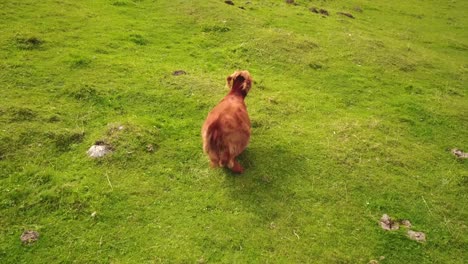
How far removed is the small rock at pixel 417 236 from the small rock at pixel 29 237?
614 centimetres

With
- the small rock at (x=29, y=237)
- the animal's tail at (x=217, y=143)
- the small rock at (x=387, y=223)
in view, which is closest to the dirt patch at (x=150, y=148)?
the animal's tail at (x=217, y=143)

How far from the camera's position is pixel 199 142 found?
808 cm

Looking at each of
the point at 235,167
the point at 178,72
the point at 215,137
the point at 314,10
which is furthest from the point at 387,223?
the point at 314,10

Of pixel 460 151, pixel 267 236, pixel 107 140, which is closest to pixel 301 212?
pixel 267 236

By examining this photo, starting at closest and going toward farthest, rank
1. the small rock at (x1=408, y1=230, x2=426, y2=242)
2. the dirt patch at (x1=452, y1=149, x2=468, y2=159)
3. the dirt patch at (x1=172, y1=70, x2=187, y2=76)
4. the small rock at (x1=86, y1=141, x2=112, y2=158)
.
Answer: the small rock at (x1=408, y1=230, x2=426, y2=242) → the small rock at (x1=86, y1=141, x2=112, y2=158) → the dirt patch at (x1=452, y1=149, x2=468, y2=159) → the dirt patch at (x1=172, y1=70, x2=187, y2=76)

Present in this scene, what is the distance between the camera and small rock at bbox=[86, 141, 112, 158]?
7.30m

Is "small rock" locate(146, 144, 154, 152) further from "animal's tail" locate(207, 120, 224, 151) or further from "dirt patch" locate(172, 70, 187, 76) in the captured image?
"dirt patch" locate(172, 70, 187, 76)

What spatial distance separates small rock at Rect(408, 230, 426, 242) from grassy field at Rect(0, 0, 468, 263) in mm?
103

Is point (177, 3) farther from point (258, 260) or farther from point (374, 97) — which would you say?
point (258, 260)

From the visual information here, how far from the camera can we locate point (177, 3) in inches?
592

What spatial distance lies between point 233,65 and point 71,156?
19.2 feet

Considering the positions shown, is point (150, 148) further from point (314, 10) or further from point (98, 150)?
point (314, 10)

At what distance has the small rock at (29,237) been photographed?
566 centimetres

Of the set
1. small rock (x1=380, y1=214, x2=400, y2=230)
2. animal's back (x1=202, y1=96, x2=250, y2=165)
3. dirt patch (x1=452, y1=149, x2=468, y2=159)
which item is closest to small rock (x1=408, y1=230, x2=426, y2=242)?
small rock (x1=380, y1=214, x2=400, y2=230)
